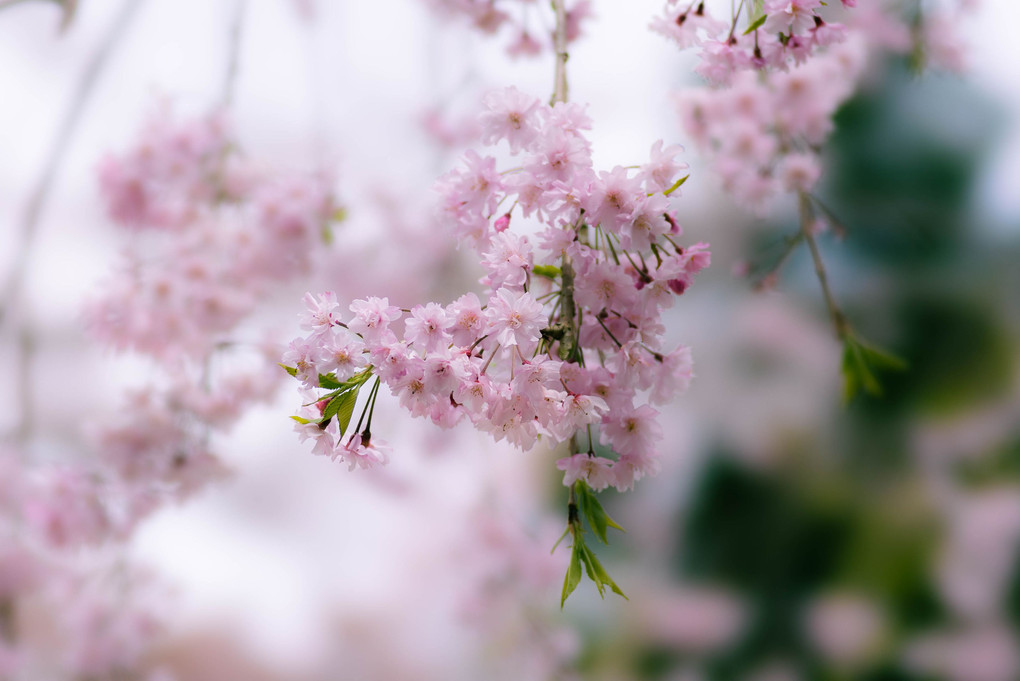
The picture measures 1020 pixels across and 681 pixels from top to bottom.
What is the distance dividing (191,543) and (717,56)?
5.06 ft

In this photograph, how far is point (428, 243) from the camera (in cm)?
141

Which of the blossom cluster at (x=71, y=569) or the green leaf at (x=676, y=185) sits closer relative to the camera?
the green leaf at (x=676, y=185)

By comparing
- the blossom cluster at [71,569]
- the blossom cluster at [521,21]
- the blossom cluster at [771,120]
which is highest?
the blossom cluster at [771,120]

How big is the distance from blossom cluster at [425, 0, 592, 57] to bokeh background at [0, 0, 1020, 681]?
570 millimetres

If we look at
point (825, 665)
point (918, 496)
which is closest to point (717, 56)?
point (918, 496)

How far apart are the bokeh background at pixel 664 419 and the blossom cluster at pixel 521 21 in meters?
0.57

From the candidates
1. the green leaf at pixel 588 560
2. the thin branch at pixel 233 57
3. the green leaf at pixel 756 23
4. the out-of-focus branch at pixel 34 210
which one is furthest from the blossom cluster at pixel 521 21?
the out-of-focus branch at pixel 34 210

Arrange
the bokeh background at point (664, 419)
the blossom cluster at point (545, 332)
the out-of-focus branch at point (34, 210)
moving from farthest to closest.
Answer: the bokeh background at point (664, 419) < the out-of-focus branch at point (34, 210) < the blossom cluster at point (545, 332)

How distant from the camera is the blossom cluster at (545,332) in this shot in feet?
1.26

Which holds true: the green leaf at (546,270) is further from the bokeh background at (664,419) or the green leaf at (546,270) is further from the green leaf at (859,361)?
Answer: the bokeh background at (664,419)

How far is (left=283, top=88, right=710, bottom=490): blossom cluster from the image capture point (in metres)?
0.38

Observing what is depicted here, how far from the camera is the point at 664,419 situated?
5.03ft

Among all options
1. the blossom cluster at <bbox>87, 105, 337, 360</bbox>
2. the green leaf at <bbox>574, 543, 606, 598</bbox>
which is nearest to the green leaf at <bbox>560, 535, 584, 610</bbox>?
the green leaf at <bbox>574, 543, 606, 598</bbox>

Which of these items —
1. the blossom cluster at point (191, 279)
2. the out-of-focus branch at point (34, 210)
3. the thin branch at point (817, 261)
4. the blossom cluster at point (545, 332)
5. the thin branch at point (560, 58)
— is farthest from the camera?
the out-of-focus branch at point (34, 210)
